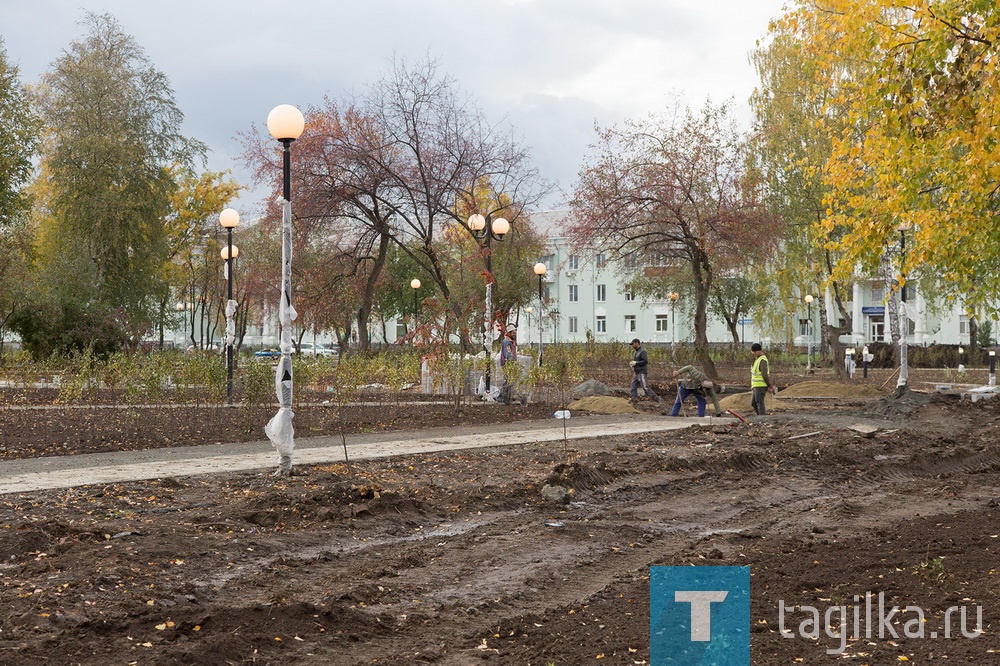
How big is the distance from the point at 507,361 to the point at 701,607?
1573cm

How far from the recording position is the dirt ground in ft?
17.1

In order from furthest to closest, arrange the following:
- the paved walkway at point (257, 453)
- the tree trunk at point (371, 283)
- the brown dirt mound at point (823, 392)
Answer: the tree trunk at point (371, 283) → the brown dirt mound at point (823, 392) → the paved walkway at point (257, 453)

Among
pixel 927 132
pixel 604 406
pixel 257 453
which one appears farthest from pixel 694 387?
pixel 927 132

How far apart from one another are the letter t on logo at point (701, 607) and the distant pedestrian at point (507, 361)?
1485 centimetres

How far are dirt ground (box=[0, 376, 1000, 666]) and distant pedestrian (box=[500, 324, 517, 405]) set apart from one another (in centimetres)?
729

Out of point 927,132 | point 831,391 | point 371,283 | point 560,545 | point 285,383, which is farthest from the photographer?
point 371,283

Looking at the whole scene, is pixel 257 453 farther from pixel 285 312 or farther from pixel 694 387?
pixel 694 387

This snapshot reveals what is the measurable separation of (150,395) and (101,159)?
86.7 feet

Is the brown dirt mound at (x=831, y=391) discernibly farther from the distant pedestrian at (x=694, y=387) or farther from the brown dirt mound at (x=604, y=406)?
the distant pedestrian at (x=694, y=387)

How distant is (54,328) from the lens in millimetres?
33875

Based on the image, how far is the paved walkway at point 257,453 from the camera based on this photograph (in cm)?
1098

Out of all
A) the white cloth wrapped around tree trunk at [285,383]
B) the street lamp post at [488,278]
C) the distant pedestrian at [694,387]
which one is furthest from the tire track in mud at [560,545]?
the street lamp post at [488,278]

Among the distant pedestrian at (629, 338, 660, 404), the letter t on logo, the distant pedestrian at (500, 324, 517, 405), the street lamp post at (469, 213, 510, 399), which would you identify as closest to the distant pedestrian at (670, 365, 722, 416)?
the distant pedestrian at (500, 324, 517, 405)

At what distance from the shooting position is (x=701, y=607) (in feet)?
19.4
